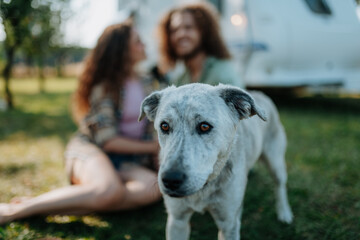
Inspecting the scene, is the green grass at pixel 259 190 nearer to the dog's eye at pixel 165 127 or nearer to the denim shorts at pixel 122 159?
the denim shorts at pixel 122 159

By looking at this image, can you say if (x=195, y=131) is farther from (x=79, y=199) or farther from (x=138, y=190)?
(x=79, y=199)

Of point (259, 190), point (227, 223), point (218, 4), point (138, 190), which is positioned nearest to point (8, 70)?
point (218, 4)

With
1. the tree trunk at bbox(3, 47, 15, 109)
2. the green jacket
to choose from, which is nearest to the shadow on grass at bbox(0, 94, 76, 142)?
the tree trunk at bbox(3, 47, 15, 109)

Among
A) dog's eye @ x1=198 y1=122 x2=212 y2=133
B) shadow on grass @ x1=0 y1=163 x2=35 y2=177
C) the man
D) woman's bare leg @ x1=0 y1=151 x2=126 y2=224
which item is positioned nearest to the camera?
dog's eye @ x1=198 y1=122 x2=212 y2=133

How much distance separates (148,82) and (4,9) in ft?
7.30

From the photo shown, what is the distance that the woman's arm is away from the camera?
3.36m

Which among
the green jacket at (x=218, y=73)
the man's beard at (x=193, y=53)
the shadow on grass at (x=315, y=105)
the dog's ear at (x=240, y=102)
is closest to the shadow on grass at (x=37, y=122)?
the man's beard at (x=193, y=53)

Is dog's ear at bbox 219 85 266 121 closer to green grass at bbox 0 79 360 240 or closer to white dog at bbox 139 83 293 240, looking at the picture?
white dog at bbox 139 83 293 240

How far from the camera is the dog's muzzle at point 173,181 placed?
1.66 metres

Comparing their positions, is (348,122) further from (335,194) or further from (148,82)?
(148,82)

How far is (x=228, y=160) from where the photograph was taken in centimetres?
224

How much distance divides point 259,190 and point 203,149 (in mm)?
2270

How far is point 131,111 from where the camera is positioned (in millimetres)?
3525

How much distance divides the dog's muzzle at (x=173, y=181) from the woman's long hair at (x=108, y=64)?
2.04 m
